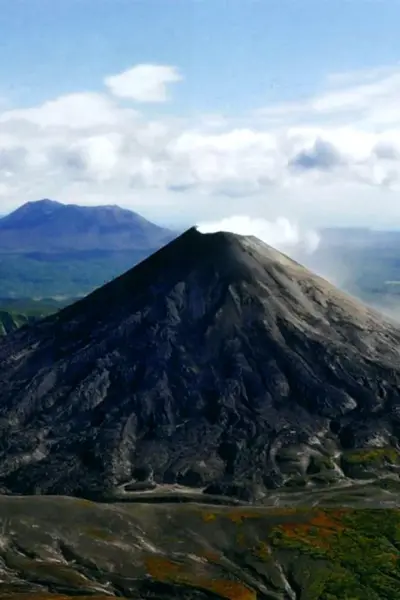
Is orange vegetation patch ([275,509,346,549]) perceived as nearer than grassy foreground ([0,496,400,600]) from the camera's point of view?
No

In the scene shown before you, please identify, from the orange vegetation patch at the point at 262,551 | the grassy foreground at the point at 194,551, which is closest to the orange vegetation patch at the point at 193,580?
the grassy foreground at the point at 194,551

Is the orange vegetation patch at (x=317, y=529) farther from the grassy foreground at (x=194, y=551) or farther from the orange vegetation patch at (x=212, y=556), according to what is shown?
the orange vegetation patch at (x=212, y=556)

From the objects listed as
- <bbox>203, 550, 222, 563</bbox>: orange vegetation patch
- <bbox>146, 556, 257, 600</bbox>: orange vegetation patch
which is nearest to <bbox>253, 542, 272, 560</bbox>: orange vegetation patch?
<bbox>203, 550, 222, 563</bbox>: orange vegetation patch

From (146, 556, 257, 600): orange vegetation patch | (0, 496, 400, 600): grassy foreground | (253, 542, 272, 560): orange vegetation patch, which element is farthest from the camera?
(253, 542, 272, 560): orange vegetation patch

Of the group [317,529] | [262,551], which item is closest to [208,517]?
[262,551]

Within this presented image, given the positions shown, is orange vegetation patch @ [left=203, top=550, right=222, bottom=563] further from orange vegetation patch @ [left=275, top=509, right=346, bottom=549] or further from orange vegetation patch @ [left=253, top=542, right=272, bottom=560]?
orange vegetation patch @ [left=275, top=509, right=346, bottom=549]
